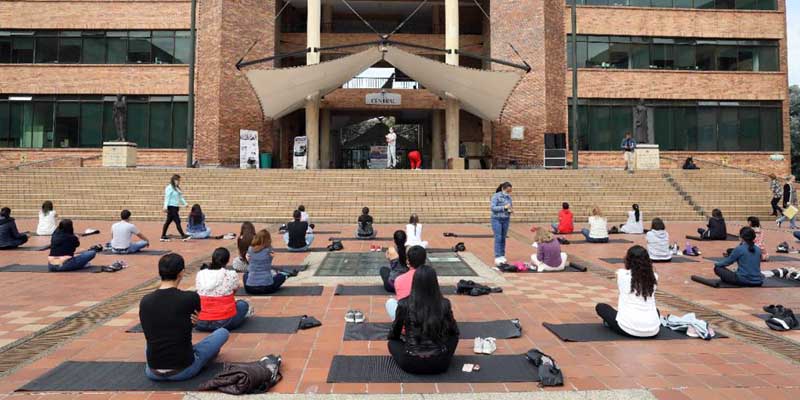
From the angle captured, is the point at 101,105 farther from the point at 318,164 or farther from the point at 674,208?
the point at 674,208

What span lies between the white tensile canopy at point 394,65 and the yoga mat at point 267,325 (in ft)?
55.1

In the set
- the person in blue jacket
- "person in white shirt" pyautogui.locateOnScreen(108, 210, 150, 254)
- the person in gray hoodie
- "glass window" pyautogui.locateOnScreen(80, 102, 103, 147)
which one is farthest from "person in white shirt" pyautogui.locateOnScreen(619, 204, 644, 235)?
"glass window" pyautogui.locateOnScreen(80, 102, 103, 147)

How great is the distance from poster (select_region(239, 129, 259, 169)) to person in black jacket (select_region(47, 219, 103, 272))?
1946cm

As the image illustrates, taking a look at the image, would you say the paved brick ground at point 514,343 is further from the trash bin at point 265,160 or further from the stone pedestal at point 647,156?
the trash bin at point 265,160

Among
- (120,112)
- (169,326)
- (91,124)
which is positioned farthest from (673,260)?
(91,124)

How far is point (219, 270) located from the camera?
16.3ft

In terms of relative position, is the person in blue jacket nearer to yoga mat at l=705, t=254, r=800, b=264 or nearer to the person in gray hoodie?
the person in gray hoodie

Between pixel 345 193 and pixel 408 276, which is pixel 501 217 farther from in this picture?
pixel 345 193

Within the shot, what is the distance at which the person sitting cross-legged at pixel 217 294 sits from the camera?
4926 mm

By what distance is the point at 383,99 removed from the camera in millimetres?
29859

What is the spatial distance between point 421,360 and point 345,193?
15552 mm

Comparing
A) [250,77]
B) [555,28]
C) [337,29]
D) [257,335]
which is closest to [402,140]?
[337,29]

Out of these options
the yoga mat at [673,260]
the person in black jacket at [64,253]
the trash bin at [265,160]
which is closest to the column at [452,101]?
the trash bin at [265,160]

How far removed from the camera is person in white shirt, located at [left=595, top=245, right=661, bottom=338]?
480 centimetres
